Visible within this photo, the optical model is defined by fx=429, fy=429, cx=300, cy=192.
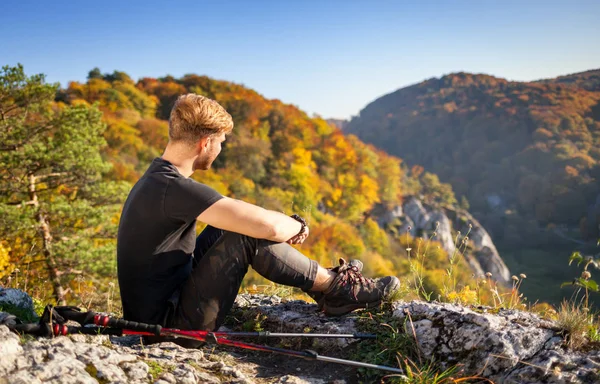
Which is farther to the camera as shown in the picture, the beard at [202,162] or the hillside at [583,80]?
the hillside at [583,80]

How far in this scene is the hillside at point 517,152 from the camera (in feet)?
226

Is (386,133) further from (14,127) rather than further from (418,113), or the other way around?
(14,127)

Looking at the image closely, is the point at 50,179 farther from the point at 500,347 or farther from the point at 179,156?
Result: the point at 500,347

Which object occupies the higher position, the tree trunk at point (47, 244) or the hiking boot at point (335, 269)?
the hiking boot at point (335, 269)

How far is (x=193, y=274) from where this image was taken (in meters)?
2.46

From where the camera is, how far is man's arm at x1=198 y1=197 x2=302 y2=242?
222 centimetres

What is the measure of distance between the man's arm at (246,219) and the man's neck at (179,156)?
32 centimetres

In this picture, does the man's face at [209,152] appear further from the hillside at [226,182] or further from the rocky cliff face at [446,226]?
the rocky cliff face at [446,226]

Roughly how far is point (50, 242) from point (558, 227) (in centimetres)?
7823

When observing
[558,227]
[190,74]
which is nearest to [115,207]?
[190,74]

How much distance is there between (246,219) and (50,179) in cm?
1261

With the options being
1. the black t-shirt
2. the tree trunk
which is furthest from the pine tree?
the black t-shirt

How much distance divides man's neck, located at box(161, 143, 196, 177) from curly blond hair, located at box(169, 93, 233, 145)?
0.14 feet

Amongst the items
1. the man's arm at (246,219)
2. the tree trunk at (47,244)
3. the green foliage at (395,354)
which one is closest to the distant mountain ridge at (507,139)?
the tree trunk at (47,244)
